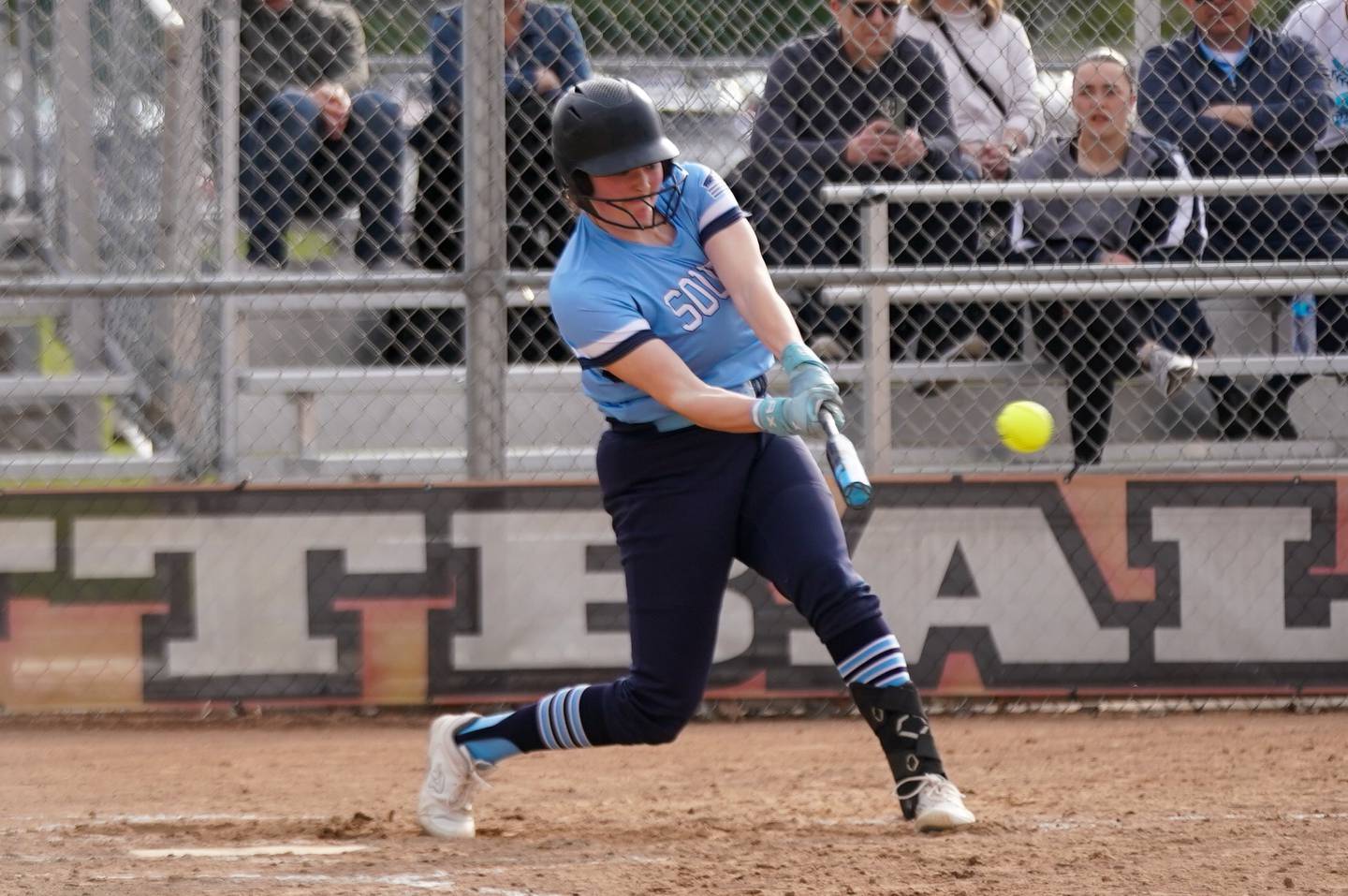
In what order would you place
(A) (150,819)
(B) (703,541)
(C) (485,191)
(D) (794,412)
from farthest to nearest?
1. (C) (485,191)
2. (A) (150,819)
3. (B) (703,541)
4. (D) (794,412)

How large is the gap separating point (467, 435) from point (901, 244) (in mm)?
1818

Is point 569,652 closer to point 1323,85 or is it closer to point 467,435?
point 467,435

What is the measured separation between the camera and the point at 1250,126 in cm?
640

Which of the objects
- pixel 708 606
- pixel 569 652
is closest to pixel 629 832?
pixel 708 606

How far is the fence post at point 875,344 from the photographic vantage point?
605cm

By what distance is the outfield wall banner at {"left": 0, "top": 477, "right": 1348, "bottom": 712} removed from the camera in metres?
6.02

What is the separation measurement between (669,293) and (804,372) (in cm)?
39

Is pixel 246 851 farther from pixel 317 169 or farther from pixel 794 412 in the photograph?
pixel 317 169

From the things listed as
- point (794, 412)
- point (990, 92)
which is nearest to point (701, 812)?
point (794, 412)

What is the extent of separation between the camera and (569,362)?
647 cm

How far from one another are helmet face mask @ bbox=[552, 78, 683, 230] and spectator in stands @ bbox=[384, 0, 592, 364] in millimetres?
2330

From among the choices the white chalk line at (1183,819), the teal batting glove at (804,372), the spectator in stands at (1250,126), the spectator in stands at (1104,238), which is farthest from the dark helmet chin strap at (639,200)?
the spectator in stands at (1250,126)

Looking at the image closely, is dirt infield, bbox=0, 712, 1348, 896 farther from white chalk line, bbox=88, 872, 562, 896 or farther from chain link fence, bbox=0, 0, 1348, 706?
chain link fence, bbox=0, 0, 1348, 706

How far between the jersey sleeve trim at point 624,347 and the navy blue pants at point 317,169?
2.68m
